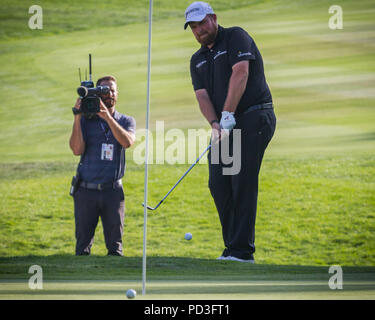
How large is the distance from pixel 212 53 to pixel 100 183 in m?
1.37

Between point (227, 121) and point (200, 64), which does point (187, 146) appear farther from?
point (227, 121)

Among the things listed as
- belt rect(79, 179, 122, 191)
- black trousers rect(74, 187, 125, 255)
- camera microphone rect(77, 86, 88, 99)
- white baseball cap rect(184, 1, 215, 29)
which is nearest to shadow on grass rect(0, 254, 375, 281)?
black trousers rect(74, 187, 125, 255)

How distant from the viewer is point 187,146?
1307 cm

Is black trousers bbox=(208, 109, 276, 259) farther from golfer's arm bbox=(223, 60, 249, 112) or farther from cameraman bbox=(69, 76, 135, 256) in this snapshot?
cameraman bbox=(69, 76, 135, 256)

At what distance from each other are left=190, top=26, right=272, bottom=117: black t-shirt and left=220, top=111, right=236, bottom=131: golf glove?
9.4 inches

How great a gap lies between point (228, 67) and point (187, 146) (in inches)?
323

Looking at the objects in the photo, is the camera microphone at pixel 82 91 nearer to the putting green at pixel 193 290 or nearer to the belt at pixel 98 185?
the belt at pixel 98 185

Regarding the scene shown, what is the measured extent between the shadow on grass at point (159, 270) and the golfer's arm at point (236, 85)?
3.35 ft

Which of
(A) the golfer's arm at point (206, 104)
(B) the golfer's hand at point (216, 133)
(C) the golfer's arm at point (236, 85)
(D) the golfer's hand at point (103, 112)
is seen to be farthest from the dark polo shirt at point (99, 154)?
(C) the golfer's arm at point (236, 85)

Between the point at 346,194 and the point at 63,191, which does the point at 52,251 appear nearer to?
the point at 63,191

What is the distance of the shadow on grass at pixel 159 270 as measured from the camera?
12.9 feet

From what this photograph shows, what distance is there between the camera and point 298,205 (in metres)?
9.93

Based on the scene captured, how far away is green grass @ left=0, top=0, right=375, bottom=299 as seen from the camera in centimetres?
620

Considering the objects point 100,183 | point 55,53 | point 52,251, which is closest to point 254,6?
point 55,53
